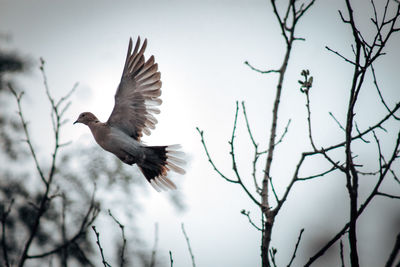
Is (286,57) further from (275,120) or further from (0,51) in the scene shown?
(0,51)

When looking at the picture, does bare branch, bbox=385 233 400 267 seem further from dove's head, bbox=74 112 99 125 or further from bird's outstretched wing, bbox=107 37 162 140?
dove's head, bbox=74 112 99 125

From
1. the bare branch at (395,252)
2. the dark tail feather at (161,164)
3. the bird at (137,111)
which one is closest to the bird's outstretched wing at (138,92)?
the bird at (137,111)

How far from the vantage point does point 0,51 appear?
6957 mm

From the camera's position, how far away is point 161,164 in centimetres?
528

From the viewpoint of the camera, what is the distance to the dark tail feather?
17.0 ft

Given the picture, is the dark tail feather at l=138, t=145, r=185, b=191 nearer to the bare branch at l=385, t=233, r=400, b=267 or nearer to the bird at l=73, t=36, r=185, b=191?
the bird at l=73, t=36, r=185, b=191

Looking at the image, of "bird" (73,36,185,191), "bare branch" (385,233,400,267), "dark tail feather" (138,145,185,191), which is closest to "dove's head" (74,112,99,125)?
"bird" (73,36,185,191)

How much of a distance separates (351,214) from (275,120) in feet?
2.40

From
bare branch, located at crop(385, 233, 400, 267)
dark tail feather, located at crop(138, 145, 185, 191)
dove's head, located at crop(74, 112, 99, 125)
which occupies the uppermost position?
dove's head, located at crop(74, 112, 99, 125)

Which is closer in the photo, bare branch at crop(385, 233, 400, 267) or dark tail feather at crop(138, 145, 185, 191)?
bare branch at crop(385, 233, 400, 267)

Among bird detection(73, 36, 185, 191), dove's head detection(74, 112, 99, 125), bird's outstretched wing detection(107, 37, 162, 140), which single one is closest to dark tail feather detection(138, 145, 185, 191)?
bird detection(73, 36, 185, 191)

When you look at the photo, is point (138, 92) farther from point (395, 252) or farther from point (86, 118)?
point (395, 252)

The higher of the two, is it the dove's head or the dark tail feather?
the dove's head

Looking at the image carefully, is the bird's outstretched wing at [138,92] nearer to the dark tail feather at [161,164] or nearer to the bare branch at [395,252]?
the dark tail feather at [161,164]
